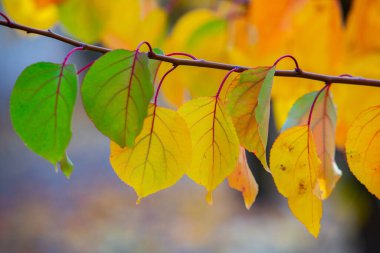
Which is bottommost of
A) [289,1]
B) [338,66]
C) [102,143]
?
[102,143]

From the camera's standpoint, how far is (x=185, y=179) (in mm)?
4566

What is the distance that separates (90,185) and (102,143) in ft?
2.32

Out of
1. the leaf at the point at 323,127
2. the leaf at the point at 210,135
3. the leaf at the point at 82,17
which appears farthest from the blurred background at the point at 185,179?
the leaf at the point at 210,135

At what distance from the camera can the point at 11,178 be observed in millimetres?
4457

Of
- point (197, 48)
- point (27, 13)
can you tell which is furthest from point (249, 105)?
point (27, 13)

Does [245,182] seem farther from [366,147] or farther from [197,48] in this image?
[197,48]

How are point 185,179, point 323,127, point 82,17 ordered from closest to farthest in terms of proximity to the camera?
1. point 323,127
2. point 82,17
3. point 185,179

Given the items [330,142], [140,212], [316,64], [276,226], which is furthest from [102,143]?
[330,142]

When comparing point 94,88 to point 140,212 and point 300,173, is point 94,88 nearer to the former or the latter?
point 300,173

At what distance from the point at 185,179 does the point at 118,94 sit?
13.7ft

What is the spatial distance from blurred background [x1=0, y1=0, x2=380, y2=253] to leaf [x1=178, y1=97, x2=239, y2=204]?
1.44ft

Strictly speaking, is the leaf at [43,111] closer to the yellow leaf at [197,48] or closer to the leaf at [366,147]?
the leaf at [366,147]

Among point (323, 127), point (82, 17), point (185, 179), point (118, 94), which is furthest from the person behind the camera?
point (185, 179)

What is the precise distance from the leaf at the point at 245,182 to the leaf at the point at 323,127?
0.07 metres
